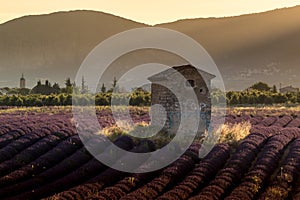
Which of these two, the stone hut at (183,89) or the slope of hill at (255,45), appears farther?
the slope of hill at (255,45)

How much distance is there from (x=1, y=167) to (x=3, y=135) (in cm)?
690

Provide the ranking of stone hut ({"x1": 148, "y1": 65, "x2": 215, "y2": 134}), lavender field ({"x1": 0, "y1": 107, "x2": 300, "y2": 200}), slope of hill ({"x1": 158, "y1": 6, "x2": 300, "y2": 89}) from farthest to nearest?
slope of hill ({"x1": 158, "y1": 6, "x2": 300, "y2": 89}) < stone hut ({"x1": 148, "y1": 65, "x2": 215, "y2": 134}) < lavender field ({"x1": 0, "y1": 107, "x2": 300, "y2": 200})

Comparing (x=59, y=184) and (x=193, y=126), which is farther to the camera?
(x=193, y=126)

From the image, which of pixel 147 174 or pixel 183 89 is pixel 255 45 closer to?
pixel 183 89

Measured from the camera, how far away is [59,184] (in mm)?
15148

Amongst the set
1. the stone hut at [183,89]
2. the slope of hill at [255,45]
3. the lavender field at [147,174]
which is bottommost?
the lavender field at [147,174]

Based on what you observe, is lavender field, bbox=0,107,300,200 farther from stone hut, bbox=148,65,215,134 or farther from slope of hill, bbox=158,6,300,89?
slope of hill, bbox=158,6,300,89

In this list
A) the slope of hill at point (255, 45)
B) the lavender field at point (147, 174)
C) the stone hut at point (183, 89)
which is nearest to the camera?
the lavender field at point (147, 174)

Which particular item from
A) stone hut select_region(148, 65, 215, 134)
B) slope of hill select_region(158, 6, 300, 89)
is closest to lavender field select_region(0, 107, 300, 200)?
stone hut select_region(148, 65, 215, 134)

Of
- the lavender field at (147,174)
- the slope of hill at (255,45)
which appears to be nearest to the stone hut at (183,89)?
the lavender field at (147,174)

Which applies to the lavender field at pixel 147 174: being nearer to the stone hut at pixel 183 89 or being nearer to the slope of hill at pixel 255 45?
the stone hut at pixel 183 89

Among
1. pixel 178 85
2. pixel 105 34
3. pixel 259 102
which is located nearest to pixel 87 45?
pixel 105 34

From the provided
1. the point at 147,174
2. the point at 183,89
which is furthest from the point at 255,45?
the point at 147,174

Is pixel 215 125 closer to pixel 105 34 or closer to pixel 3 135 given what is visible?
pixel 3 135
